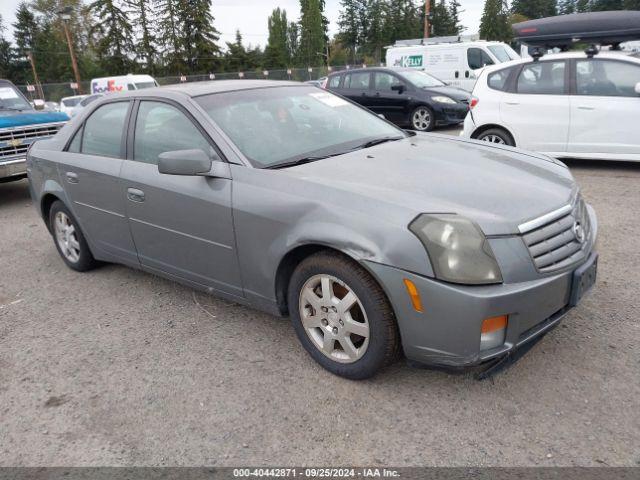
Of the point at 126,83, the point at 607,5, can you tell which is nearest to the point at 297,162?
the point at 126,83

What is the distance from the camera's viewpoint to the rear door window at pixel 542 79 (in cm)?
748

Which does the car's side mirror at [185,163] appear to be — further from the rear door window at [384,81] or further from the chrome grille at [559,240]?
the rear door window at [384,81]

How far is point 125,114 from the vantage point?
4.02 metres

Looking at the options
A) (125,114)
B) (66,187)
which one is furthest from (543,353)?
(66,187)

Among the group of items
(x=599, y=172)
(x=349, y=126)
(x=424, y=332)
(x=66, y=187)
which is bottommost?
(x=599, y=172)

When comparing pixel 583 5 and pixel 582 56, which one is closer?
pixel 582 56

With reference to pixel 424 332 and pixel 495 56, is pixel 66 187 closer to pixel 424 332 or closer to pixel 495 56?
pixel 424 332

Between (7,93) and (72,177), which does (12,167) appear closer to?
(7,93)

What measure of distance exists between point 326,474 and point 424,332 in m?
0.76

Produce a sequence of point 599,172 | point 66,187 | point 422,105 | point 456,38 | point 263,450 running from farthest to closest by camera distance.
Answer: point 456,38 < point 422,105 < point 599,172 < point 66,187 < point 263,450

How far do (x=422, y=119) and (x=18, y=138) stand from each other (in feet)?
26.9

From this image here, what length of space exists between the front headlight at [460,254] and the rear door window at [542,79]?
235 inches

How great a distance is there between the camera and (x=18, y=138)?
794 centimetres

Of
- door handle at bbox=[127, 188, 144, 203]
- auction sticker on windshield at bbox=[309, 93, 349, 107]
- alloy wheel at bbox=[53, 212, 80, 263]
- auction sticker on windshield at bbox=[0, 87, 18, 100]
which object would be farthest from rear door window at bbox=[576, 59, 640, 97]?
auction sticker on windshield at bbox=[0, 87, 18, 100]
